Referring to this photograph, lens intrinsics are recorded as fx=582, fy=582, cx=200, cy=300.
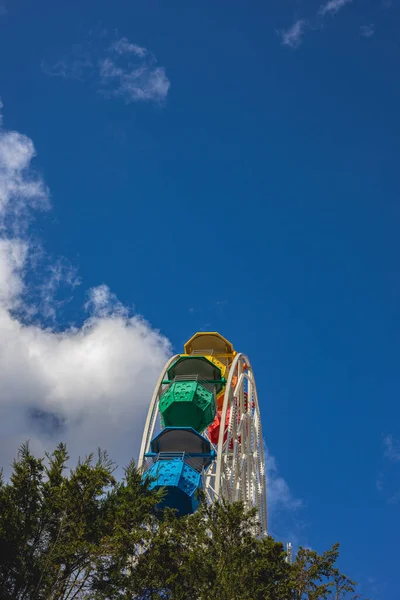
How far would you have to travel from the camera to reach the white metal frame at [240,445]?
2864cm

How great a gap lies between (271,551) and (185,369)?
58.6ft

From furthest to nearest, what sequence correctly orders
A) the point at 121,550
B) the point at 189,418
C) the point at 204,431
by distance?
the point at 204,431
the point at 189,418
the point at 121,550

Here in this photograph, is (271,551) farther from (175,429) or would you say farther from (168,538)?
(175,429)

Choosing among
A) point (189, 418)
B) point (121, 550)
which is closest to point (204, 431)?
point (189, 418)

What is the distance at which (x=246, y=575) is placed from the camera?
15531 millimetres

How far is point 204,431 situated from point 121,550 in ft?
58.1

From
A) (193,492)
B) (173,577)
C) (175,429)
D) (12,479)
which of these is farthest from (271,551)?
(175,429)

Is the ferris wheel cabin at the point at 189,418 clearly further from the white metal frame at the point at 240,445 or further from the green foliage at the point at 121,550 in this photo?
the green foliage at the point at 121,550

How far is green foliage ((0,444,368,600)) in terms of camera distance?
50.6ft

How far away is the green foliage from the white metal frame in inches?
355

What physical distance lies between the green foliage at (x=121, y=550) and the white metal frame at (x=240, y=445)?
9015mm

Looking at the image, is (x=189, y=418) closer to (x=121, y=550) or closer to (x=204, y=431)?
(x=204, y=431)

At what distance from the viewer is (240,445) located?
35406mm

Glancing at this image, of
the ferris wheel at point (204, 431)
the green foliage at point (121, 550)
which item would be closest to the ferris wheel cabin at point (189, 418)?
the ferris wheel at point (204, 431)
